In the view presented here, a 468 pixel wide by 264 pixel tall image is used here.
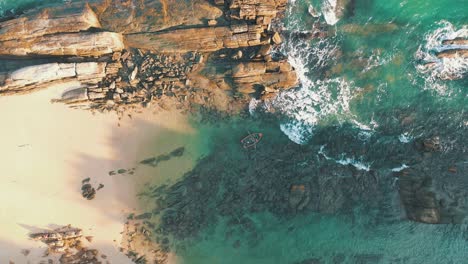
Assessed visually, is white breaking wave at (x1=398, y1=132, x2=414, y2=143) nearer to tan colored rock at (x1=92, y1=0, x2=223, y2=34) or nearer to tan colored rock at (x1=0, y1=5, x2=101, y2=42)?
tan colored rock at (x1=92, y1=0, x2=223, y2=34)

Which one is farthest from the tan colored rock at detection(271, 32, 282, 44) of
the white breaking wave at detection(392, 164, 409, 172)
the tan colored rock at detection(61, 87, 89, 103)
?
the tan colored rock at detection(61, 87, 89, 103)

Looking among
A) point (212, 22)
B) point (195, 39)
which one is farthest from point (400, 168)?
point (195, 39)

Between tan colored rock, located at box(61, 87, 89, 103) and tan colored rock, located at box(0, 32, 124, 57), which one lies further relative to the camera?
tan colored rock, located at box(61, 87, 89, 103)

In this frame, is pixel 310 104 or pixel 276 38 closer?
pixel 276 38

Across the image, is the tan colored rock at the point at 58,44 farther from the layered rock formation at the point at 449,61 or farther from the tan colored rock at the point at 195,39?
the layered rock formation at the point at 449,61

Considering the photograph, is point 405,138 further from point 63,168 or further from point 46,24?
point 46,24

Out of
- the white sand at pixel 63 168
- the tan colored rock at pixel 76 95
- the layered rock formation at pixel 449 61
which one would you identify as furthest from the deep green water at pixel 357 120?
the tan colored rock at pixel 76 95

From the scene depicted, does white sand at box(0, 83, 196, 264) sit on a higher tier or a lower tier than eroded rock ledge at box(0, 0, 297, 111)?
lower

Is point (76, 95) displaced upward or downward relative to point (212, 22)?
downward
